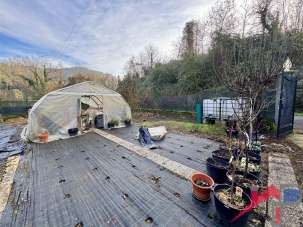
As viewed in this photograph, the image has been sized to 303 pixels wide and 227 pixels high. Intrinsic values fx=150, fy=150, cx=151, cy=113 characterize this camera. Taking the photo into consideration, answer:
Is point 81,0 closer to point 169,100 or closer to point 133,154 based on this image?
point 133,154

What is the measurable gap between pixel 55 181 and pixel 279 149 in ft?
17.9

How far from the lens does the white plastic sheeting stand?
572cm

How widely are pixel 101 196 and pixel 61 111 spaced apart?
5.15 meters

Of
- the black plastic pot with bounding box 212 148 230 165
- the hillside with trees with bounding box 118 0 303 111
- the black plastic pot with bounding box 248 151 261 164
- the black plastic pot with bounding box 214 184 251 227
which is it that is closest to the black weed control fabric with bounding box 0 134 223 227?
the black plastic pot with bounding box 214 184 251 227

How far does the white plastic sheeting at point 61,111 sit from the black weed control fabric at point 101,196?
6.94 feet

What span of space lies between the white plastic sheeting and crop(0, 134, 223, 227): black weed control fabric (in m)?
2.12

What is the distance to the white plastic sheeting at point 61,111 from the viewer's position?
225 inches

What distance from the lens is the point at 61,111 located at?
6363 mm

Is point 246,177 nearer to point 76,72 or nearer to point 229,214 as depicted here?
point 229,214

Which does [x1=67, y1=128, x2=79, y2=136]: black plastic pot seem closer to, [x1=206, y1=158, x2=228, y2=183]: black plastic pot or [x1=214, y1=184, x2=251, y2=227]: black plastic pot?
[x1=206, y1=158, x2=228, y2=183]: black plastic pot

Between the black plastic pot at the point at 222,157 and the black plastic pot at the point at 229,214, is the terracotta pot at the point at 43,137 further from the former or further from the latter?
the black plastic pot at the point at 229,214

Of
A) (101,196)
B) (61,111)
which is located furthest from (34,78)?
(101,196)

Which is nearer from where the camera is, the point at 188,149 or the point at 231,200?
the point at 231,200

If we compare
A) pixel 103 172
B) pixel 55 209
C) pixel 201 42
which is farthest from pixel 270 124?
pixel 201 42
